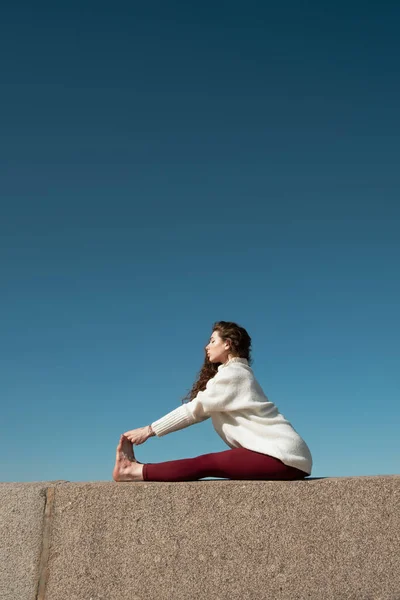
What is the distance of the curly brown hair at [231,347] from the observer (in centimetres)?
554

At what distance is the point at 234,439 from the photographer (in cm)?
516

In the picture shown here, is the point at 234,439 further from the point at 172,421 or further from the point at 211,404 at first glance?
the point at 172,421

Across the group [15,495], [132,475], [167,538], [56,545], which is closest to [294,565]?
[167,538]

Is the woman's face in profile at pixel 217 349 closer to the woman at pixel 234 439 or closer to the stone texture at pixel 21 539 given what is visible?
the woman at pixel 234 439

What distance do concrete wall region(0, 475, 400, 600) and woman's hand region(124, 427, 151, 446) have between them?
0.34 m

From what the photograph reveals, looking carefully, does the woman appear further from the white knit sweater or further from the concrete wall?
the concrete wall

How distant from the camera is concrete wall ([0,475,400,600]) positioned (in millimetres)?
4637

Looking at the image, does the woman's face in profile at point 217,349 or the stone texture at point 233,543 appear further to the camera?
the woman's face in profile at point 217,349

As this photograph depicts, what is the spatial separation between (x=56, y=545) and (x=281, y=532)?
168 cm

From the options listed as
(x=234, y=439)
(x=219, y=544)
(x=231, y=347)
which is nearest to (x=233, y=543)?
(x=219, y=544)

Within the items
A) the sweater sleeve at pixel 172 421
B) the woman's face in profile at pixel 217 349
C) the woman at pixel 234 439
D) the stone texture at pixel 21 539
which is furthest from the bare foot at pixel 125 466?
the woman's face in profile at pixel 217 349

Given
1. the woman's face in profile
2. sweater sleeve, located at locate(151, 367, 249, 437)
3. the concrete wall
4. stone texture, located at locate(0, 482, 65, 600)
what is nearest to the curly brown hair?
the woman's face in profile

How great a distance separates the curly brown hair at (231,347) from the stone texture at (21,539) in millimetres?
1497

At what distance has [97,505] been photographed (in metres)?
4.84
